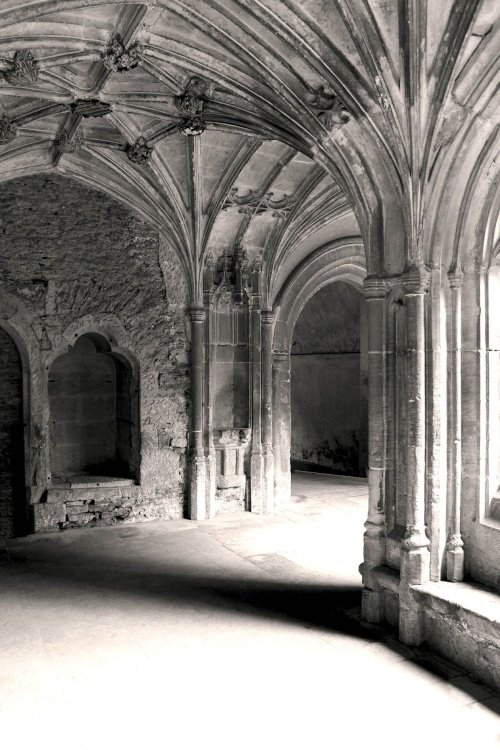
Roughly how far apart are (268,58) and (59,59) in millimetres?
1578

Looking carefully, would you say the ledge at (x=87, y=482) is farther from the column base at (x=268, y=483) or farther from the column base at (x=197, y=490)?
the column base at (x=268, y=483)

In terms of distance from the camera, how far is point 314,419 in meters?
13.8

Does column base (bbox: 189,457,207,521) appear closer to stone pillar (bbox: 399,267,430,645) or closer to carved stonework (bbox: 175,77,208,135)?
stone pillar (bbox: 399,267,430,645)

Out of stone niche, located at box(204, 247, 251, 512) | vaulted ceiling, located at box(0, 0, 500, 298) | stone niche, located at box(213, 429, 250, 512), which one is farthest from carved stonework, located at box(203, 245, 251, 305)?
vaulted ceiling, located at box(0, 0, 500, 298)

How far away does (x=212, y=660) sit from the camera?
4.25m

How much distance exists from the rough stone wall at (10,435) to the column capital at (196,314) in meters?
2.22

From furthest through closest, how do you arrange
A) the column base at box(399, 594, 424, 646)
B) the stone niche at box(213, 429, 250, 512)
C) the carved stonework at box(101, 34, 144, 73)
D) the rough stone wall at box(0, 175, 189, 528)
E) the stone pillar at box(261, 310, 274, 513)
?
1. the stone pillar at box(261, 310, 274, 513)
2. the stone niche at box(213, 429, 250, 512)
3. the rough stone wall at box(0, 175, 189, 528)
4. the carved stonework at box(101, 34, 144, 73)
5. the column base at box(399, 594, 424, 646)

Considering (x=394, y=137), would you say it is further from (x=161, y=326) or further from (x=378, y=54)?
(x=161, y=326)

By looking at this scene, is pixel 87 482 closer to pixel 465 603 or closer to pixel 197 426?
pixel 197 426

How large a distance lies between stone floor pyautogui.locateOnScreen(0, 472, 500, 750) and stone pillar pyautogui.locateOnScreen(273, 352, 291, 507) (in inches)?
93.7

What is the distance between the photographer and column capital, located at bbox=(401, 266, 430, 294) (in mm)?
4582

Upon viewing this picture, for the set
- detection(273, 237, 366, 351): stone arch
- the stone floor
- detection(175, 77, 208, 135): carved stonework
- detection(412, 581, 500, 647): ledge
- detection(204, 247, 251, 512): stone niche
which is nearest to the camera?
the stone floor

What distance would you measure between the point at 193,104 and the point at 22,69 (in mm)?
Answer: 1353

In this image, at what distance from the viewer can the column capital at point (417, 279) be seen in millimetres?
4582
